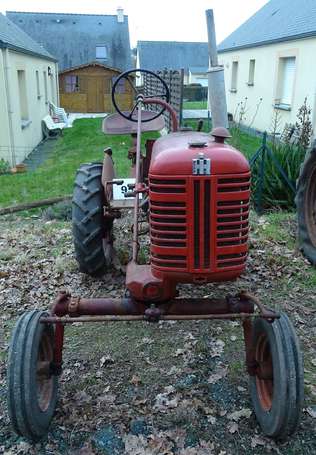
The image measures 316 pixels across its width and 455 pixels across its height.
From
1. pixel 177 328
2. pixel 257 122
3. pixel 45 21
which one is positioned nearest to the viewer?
pixel 177 328

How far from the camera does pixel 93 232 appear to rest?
3516 mm

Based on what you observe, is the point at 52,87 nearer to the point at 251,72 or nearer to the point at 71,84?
the point at 71,84

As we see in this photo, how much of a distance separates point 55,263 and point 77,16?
1191 inches

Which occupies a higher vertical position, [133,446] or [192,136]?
[192,136]

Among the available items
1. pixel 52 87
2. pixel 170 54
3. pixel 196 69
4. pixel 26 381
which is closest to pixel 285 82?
pixel 52 87

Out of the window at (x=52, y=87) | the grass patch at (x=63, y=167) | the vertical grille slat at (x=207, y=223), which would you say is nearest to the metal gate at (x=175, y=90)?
the grass patch at (x=63, y=167)

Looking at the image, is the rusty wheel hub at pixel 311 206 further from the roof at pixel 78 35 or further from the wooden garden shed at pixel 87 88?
the roof at pixel 78 35

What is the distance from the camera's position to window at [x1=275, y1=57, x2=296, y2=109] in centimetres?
1395

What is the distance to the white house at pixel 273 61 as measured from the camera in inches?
496

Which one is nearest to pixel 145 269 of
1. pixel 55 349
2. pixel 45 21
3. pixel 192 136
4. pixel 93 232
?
pixel 55 349

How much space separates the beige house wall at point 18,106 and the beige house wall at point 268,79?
5.70 metres

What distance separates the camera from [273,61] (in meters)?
14.9

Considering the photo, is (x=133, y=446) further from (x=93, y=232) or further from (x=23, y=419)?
(x=93, y=232)

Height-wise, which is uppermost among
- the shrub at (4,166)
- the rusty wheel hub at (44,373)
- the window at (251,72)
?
the window at (251,72)
